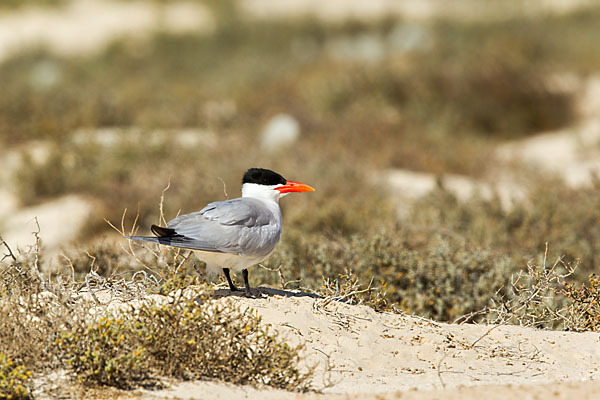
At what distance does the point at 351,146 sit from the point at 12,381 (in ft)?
30.2

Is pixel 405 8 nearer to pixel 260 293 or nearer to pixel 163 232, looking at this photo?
pixel 260 293

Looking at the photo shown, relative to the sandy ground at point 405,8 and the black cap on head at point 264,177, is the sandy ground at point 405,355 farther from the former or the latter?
the sandy ground at point 405,8

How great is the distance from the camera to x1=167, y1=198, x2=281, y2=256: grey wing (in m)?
4.35

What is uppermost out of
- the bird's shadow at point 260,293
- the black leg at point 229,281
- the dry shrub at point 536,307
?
the black leg at point 229,281

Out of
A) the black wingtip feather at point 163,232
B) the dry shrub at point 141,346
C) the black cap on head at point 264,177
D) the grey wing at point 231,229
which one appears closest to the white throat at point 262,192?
the black cap on head at point 264,177

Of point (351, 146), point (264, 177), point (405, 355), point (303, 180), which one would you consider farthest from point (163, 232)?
point (351, 146)

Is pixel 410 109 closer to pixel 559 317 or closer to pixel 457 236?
pixel 457 236

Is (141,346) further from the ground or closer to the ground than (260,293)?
further from the ground

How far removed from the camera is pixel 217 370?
3828 millimetres

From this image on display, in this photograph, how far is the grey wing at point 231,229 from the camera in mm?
4348

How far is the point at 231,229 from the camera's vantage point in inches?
173

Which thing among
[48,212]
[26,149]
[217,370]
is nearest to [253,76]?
[26,149]

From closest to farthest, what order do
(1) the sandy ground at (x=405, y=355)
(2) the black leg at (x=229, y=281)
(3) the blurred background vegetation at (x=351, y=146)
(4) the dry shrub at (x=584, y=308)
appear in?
(1) the sandy ground at (x=405, y=355) < (2) the black leg at (x=229, y=281) < (4) the dry shrub at (x=584, y=308) < (3) the blurred background vegetation at (x=351, y=146)

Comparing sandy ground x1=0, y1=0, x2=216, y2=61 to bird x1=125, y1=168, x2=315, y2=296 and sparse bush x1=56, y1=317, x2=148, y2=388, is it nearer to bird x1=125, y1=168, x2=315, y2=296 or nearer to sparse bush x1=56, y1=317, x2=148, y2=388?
bird x1=125, y1=168, x2=315, y2=296
